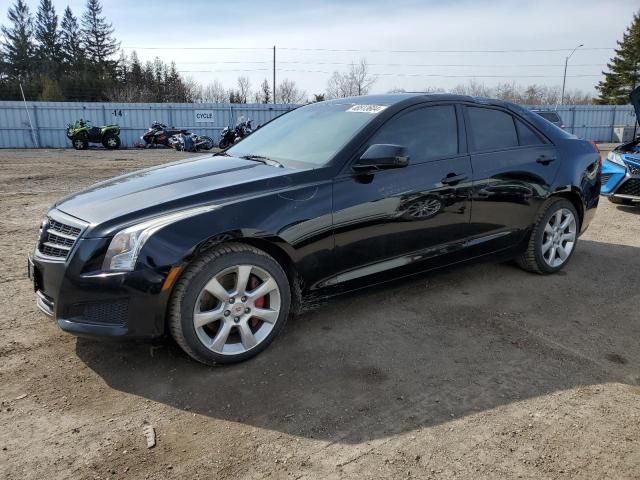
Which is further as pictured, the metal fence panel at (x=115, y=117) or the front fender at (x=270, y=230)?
the metal fence panel at (x=115, y=117)

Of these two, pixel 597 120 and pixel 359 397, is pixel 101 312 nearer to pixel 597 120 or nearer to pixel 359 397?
pixel 359 397

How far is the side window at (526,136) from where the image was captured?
444 cm

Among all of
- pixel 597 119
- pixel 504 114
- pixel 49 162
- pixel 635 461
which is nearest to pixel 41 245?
pixel 635 461

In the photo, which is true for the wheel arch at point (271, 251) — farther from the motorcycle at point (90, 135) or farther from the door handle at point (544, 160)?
the motorcycle at point (90, 135)

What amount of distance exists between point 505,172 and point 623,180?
14.9 ft

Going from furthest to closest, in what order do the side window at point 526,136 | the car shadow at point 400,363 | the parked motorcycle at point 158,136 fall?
the parked motorcycle at point 158,136 < the side window at point 526,136 < the car shadow at point 400,363

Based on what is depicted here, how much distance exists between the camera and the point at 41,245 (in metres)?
3.08

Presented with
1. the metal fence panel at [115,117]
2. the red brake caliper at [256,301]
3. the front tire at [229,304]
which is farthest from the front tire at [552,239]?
the metal fence panel at [115,117]

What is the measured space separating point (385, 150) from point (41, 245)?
224 centimetres

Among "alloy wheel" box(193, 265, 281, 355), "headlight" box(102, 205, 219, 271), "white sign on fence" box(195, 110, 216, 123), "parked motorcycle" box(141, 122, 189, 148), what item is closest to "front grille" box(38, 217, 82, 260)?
"headlight" box(102, 205, 219, 271)

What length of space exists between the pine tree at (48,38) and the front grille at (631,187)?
5922 centimetres

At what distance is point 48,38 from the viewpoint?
56906mm

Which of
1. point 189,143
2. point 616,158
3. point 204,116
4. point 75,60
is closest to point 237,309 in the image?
point 616,158

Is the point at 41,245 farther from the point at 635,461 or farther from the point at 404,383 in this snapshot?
the point at 635,461
